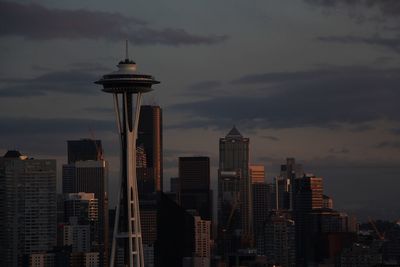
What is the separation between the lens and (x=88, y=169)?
14162cm

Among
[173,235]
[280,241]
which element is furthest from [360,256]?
[173,235]

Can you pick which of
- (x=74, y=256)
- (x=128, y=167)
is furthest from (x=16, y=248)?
(x=128, y=167)

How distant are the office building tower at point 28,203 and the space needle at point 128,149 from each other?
35.8 metres

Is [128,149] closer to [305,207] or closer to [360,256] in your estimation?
[360,256]

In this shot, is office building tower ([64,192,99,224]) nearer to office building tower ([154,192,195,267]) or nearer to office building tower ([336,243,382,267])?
office building tower ([154,192,195,267])

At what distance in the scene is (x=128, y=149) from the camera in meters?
78.4

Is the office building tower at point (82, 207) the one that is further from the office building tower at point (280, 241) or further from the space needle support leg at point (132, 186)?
the space needle support leg at point (132, 186)

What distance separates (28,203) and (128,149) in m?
46.0

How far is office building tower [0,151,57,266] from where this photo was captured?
11825 centimetres

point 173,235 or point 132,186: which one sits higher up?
point 132,186

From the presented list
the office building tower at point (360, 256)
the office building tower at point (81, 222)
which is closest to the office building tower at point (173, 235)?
the office building tower at point (81, 222)

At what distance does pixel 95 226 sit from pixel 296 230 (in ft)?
73.2

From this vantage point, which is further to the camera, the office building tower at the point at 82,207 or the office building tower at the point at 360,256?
the office building tower at the point at 82,207

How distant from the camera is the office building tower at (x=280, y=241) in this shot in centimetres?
12662
